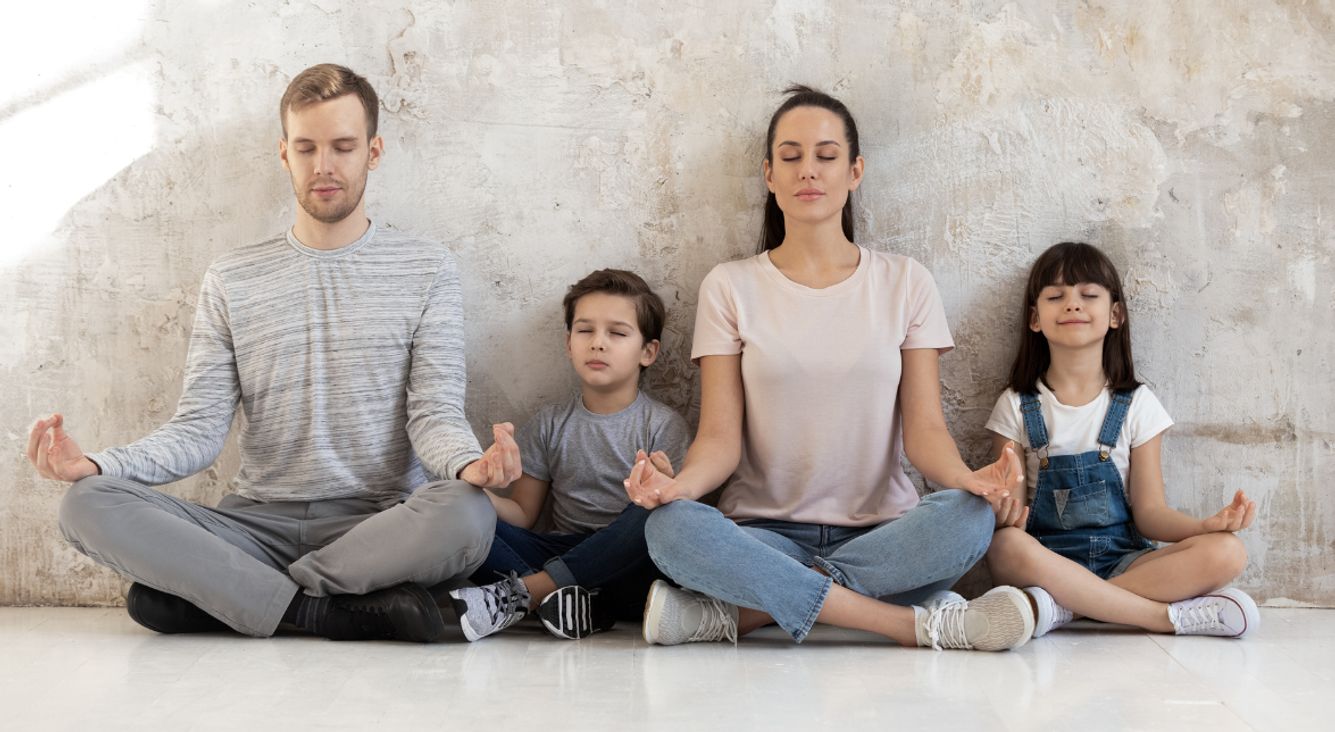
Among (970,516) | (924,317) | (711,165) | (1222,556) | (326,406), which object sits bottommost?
(1222,556)

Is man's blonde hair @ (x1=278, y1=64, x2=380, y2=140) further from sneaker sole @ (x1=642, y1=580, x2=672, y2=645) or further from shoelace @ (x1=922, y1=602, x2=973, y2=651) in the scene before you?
shoelace @ (x1=922, y1=602, x2=973, y2=651)

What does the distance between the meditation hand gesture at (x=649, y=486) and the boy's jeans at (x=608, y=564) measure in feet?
0.43

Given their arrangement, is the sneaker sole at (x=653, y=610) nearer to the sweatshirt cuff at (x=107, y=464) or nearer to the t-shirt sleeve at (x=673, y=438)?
the t-shirt sleeve at (x=673, y=438)

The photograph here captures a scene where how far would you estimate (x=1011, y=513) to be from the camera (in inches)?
99.0

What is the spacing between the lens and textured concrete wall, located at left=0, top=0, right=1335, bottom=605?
2818 millimetres

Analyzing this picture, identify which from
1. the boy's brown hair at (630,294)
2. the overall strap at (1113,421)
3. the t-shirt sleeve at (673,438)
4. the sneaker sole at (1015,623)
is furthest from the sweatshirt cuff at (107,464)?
the overall strap at (1113,421)

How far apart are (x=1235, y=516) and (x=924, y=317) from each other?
739 millimetres

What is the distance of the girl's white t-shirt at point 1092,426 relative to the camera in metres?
2.73

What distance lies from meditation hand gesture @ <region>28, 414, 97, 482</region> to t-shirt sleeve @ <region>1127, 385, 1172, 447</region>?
218 centimetres

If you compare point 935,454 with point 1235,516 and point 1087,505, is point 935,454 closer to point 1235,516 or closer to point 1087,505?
point 1087,505

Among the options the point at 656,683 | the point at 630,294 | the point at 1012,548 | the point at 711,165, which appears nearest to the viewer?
the point at 656,683

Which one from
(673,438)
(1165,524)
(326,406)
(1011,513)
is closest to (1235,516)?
(1165,524)

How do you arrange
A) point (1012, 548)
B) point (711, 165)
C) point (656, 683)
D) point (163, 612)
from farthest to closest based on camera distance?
1. point (711, 165)
2. point (1012, 548)
3. point (163, 612)
4. point (656, 683)

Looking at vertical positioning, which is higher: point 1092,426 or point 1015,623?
point 1092,426
